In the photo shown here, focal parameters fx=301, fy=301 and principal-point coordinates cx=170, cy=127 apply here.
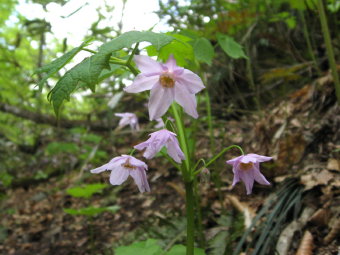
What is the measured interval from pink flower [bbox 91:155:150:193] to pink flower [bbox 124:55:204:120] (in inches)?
12.3

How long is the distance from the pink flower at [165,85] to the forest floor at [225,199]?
555 mm

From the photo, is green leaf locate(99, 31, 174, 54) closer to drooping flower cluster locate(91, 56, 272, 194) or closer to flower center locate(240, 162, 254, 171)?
drooping flower cluster locate(91, 56, 272, 194)

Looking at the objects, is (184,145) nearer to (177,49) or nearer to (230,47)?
(177,49)

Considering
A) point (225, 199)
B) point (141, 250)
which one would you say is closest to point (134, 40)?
point (141, 250)

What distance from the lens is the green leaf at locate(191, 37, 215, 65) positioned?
1762 mm

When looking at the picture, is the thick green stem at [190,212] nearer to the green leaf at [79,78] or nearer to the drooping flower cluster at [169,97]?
the drooping flower cluster at [169,97]

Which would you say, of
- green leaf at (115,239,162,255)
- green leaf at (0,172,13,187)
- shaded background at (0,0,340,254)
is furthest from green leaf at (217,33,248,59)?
green leaf at (0,172,13,187)

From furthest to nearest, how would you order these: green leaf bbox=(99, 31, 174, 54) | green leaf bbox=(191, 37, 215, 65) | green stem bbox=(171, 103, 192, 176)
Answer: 1. green leaf bbox=(191, 37, 215, 65)
2. green stem bbox=(171, 103, 192, 176)
3. green leaf bbox=(99, 31, 174, 54)

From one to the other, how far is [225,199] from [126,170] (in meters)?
1.53

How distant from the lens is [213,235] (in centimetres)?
211

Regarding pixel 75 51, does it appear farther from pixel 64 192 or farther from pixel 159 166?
pixel 64 192

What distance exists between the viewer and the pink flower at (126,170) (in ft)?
4.60

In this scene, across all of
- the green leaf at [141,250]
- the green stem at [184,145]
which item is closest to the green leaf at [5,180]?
the green leaf at [141,250]

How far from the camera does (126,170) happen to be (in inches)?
57.9
